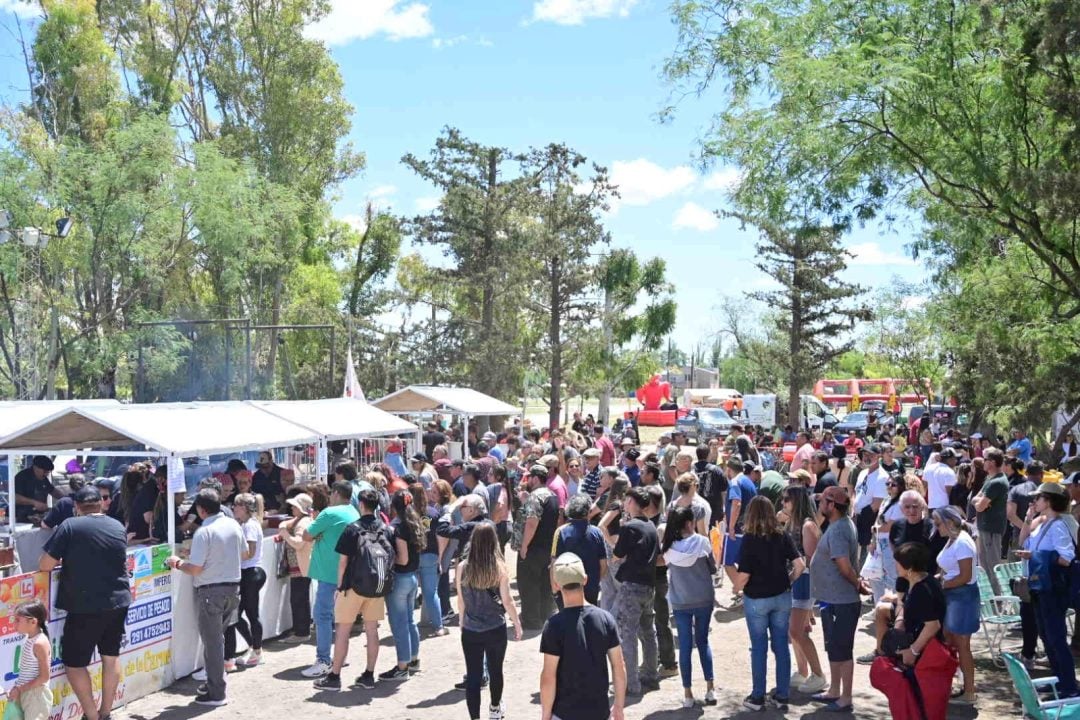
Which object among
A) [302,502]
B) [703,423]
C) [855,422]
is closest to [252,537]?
[302,502]

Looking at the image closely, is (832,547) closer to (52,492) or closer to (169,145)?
(52,492)

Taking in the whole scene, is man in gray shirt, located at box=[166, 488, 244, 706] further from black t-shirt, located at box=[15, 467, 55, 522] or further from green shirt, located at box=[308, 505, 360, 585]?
black t-shirt, located at box=[15, 467, 55, 522]

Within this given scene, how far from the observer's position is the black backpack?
26.1ft

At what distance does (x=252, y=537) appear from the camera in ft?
29.1

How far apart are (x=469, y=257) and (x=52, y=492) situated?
25.3 m

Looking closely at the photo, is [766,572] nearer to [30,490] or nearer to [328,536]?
[328,536]

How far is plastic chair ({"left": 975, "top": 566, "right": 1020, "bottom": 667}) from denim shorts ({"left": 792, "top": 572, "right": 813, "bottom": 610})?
184cm

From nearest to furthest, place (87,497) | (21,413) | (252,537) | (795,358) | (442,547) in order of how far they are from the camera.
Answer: (87,497)
(252,537)
(442,547)
(21,413)
(795,358)

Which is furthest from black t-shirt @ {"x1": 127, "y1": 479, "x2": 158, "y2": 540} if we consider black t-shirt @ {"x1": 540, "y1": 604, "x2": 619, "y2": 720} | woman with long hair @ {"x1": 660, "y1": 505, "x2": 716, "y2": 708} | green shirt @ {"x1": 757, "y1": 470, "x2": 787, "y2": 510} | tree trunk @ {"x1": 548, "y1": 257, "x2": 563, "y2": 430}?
tree trunk @ {"x1": 548, "y1": 257, "x2": 563, "y2": 430}

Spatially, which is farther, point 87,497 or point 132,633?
point 132,633

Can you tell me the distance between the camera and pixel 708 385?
111m

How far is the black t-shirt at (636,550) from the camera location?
7.54 metres

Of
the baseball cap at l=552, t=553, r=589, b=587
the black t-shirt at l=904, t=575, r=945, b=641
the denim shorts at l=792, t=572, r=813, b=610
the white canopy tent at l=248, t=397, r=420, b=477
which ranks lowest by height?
the denim shorts at l=792, t=572, r=813, b=610

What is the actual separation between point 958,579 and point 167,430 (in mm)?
7296
